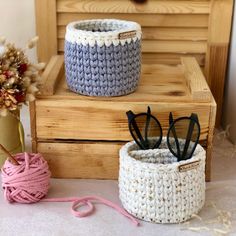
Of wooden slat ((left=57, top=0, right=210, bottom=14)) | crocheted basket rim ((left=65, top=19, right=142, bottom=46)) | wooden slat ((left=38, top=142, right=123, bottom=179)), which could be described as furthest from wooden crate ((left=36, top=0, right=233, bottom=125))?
wooden slat ((left=38, top=142, right=123, bottom=179))

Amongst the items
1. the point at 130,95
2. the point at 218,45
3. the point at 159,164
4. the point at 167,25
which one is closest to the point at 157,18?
the point at 167,25

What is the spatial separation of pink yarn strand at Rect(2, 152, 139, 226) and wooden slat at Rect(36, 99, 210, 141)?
65mm

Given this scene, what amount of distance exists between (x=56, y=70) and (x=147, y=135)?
0.71 ft

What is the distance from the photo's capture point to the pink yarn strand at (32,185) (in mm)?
754

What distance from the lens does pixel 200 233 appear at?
0.71 m

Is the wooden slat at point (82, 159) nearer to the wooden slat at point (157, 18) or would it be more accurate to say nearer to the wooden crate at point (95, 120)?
the wooden crate at point (95, 120)

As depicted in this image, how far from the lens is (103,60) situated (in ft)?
2.59

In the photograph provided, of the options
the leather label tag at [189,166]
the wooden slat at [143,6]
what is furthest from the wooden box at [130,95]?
the leather label tag at [189,166]

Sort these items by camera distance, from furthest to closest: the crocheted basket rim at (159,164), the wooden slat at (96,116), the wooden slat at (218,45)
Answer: the wooden slat at (218,45), the wooden slat at (96,116), the crocheted basket rim at (159,164)

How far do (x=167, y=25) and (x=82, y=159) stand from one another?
Answer: 13.4 inches

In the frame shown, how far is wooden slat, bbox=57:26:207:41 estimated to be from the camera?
101 cm

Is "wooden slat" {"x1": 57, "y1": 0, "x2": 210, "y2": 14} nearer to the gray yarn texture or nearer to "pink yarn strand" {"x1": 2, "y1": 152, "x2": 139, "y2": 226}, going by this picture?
the gray yarn texture

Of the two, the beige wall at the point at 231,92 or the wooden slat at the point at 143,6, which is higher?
the wooden slat at the point at 143,6

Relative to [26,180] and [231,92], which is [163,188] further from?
[231,92]
